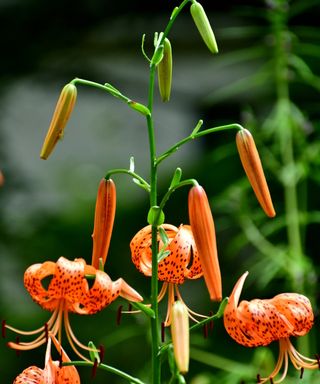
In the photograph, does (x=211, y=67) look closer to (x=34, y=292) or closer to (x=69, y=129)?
(x=69, y=129)

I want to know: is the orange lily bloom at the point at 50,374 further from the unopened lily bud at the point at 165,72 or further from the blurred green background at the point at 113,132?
the blurred green background at the point at 113,132

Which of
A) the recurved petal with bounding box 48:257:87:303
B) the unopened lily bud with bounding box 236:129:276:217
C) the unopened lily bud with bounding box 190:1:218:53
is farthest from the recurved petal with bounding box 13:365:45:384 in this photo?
the unopened lily bud with bounding box 190:1:218:53

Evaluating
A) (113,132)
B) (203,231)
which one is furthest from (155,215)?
(113,132)

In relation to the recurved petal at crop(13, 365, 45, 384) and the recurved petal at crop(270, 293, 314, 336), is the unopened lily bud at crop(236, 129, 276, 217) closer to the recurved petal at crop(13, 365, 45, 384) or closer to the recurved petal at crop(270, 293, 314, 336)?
the recurved petal at crop(270, 293, 314, 336)

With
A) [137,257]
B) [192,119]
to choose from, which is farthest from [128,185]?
[137,257]

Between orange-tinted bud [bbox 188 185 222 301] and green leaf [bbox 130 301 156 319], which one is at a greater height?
orange-tinted bud [bbox 188 185 222 301]

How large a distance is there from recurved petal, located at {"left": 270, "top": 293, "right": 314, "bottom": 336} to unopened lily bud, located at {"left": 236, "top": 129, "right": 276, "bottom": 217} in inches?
5.5

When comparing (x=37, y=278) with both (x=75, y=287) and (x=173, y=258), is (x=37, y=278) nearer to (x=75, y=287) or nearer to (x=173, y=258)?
(x=75, y=287)

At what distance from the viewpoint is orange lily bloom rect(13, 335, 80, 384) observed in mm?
1176

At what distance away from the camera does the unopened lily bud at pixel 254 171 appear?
1.16 m

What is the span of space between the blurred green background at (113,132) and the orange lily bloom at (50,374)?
64.0 inches

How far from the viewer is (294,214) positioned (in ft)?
6.84

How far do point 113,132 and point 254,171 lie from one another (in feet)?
9.04

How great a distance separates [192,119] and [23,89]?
660 millimetres
